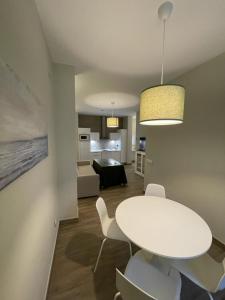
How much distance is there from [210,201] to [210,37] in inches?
85.3

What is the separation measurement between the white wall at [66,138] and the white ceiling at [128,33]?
0.26m

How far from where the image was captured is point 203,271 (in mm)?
1251

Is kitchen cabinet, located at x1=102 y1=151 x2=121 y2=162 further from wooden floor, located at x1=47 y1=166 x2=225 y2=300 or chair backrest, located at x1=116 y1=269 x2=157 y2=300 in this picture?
chair backrest, located at x1=116 y1=269 x2=157 y2=300

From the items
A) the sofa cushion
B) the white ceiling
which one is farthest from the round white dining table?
the sofa cushion

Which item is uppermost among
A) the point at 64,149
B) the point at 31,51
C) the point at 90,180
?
the point at 31,51

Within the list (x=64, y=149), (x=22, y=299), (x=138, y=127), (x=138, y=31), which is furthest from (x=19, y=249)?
(x=138, y=127)

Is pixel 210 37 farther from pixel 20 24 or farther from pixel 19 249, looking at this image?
pixel 19 249

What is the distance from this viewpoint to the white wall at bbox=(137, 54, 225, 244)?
6.76 feet

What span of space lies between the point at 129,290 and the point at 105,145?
23.7 ft

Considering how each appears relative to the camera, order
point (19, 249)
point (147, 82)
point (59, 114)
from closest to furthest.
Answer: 1. point (19, 249)
2. point (59, 114)
3. point (147, 82)

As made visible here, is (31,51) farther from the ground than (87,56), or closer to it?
closer to it

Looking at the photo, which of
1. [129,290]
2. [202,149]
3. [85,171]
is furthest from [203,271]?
[85,171]

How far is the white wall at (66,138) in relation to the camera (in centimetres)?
234

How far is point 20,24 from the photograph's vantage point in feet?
3.05
